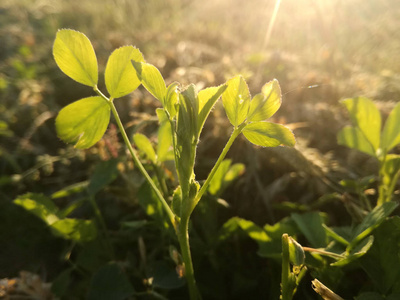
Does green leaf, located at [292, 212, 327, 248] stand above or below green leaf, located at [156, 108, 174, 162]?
below

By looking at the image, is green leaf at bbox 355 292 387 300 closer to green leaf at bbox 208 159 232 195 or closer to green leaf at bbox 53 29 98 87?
green leaf at bbox 208 159 232 195

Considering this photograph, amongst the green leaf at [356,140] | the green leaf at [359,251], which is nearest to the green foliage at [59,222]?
the green leaf at [359,251]

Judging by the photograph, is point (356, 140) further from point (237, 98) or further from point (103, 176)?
point (103, 176)

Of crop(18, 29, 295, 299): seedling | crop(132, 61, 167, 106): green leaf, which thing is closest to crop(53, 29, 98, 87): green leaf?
crop(18, 29, 295, 299): seedling

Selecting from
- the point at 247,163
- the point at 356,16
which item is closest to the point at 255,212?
the point at 247,163

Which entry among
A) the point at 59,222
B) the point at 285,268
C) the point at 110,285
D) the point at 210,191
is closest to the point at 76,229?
the point at 59,222

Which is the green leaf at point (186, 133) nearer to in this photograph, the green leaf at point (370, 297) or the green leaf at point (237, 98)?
the green leaf at point (237, 98)
